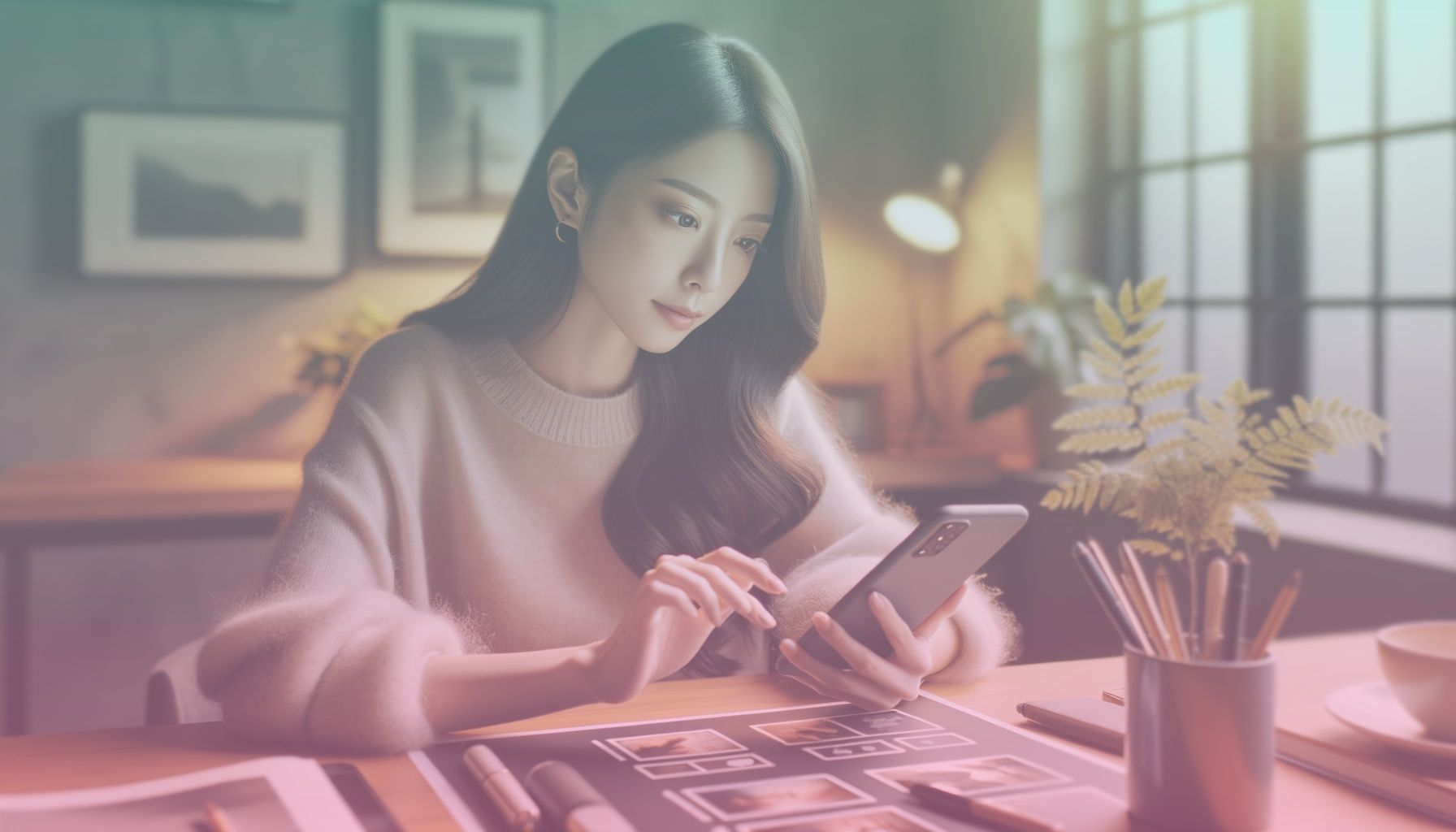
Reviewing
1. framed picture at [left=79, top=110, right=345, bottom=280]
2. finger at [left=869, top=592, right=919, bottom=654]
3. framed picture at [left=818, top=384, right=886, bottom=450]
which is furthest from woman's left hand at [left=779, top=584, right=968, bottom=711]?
framed picture at [left=79, top=110, right=345, bottom=280]

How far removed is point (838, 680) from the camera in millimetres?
874

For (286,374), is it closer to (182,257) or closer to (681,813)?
(182,257)

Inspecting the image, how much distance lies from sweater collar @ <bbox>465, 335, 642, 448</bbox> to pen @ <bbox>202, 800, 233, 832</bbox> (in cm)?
51

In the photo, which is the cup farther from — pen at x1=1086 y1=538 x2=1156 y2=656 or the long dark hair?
the long dark hair

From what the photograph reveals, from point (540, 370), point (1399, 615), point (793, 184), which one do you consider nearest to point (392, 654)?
point (540, 370)

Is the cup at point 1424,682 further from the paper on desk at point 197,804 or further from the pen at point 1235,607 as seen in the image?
the paper on desk at point 197,804

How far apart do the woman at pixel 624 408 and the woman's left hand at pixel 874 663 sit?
5 cm

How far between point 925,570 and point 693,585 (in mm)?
174

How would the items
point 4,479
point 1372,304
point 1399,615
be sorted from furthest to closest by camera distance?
point 4,479, point 1372,304, point 1399,615

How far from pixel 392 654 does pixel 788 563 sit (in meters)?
0.45

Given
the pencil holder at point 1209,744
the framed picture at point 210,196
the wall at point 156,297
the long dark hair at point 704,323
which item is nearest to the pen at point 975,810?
the pencil holder at point 1209,744

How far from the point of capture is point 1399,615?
1827mm

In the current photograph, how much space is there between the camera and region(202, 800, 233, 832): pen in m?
0.61

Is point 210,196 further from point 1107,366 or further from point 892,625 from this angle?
point 1107,366
